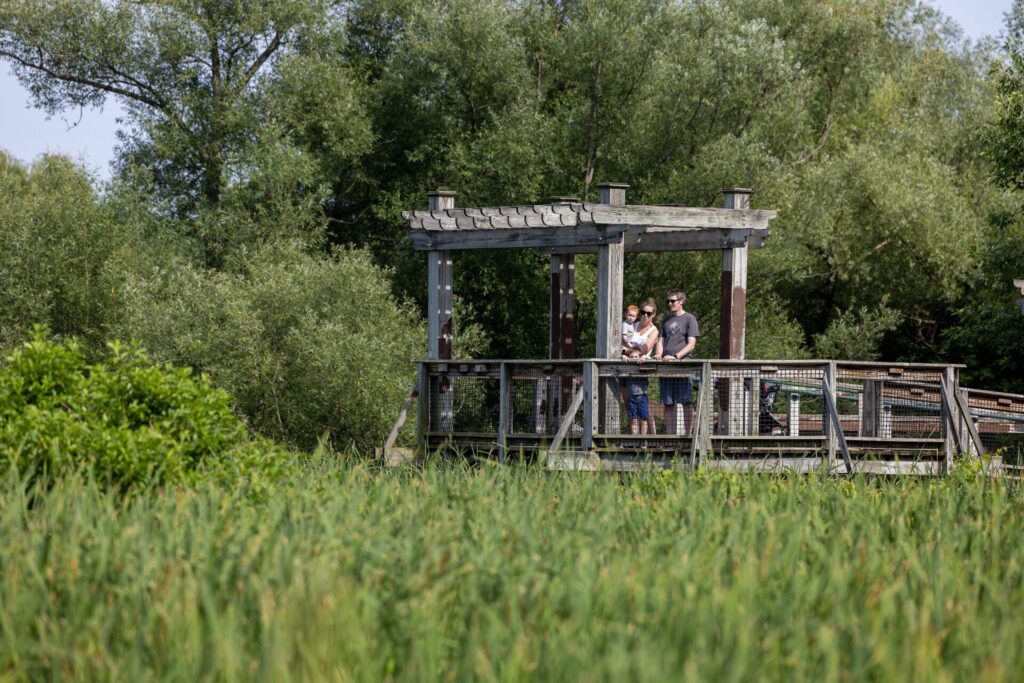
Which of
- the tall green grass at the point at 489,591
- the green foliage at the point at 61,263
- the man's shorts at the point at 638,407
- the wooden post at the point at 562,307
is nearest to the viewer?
the tall green grass at the point at 489,591

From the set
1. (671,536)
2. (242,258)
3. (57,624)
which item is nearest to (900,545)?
(671,536)

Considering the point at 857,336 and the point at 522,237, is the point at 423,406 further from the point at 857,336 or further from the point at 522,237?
the point at 857,336

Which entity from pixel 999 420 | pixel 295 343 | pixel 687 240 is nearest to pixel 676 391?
pixel 687 240

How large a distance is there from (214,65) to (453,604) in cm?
2411

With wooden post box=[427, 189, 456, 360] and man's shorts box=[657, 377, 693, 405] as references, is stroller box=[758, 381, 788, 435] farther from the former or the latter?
wooden post box=[427, 189, 456, 360]

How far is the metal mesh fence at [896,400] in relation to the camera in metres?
13.0

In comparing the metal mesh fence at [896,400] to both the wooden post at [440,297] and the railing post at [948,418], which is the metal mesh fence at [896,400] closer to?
the railing post at [948,418]

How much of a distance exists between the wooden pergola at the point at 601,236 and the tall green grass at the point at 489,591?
7186 millimetres

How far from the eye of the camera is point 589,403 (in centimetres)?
1295

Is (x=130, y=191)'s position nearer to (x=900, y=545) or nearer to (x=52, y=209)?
(x=52, y=209)

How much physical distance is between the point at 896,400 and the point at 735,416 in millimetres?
1875

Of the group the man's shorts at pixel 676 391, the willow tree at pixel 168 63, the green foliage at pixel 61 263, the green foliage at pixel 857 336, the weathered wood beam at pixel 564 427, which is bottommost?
the weathered wood beam at pixel 564 427

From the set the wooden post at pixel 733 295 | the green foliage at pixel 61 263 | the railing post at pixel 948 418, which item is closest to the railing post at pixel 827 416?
the railing post at pixel 948 418

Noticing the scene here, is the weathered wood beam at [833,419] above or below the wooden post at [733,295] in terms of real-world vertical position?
below
